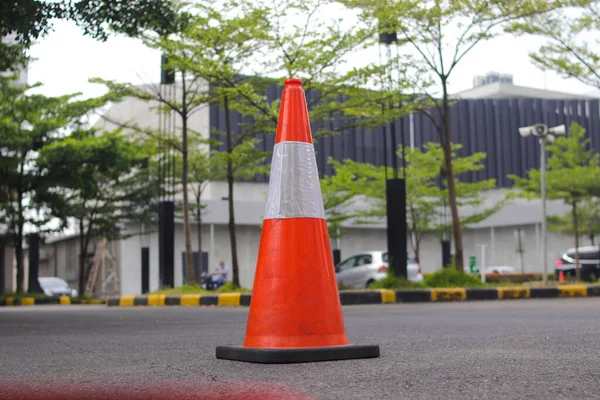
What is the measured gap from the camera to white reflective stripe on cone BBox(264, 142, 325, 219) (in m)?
4.67

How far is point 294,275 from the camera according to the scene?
14.8ft

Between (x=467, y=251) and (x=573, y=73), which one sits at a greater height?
(x=573, y=73)

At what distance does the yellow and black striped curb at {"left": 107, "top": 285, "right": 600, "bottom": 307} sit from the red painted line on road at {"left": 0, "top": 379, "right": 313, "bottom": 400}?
12256mm

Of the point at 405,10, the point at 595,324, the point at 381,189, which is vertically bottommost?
the point at 595,324

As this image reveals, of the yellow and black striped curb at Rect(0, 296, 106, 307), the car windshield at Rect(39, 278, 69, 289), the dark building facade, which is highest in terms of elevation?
the dark building facade

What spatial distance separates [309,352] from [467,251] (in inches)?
1767

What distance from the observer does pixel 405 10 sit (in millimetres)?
17625

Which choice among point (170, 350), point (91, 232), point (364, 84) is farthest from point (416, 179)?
point (170, 350)

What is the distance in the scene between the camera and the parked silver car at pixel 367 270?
23609 millimetres

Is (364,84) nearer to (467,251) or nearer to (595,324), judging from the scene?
(595,324)

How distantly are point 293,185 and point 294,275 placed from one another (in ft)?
1.69

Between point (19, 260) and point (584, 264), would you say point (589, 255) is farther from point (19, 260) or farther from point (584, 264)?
point (19, 260)

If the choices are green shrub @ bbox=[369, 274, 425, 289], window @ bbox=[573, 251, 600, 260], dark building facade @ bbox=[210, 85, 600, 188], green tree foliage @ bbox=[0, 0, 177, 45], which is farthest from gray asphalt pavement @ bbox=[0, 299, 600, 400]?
dark building facade @ bbox=[210, 85, 600, 188]

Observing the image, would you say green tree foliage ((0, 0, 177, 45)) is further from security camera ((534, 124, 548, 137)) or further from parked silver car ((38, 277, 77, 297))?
parked silver car ((38, 277, 77, 297))
